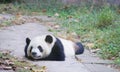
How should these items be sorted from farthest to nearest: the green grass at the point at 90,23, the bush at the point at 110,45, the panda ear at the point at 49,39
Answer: the green grass at the point at 90,23
the bush at the point at 110,45
the panda ear at the point at 49,39

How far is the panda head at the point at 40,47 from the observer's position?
7418 mm

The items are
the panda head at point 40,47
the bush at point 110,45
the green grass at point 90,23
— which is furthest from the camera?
the green grass at point 90,23

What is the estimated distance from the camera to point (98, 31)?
1097cm

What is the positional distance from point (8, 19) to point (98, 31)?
347 centimetres

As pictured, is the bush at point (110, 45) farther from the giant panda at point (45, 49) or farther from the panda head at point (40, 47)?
the panda head at point (40, 47)

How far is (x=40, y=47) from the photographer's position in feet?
24.5

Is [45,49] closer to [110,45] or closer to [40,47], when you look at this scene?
→ [40,47]

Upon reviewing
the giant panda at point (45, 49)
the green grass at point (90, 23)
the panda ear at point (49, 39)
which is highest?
the panda ear at point (49, 39)

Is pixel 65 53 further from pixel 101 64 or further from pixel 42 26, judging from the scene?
pixel 42 26

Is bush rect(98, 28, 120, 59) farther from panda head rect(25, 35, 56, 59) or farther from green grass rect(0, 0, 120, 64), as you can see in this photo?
panda head rect(25, 35, 56, 59)

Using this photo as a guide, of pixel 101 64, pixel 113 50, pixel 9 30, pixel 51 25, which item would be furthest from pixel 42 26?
pixel 101 64

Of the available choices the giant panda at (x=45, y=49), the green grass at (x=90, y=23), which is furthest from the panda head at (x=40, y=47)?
the green grass at (x=90, y=23)

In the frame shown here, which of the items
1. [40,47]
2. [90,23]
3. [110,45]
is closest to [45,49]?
[40,47]

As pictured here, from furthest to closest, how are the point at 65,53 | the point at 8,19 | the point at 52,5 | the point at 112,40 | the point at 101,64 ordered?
the point at 52,5 < the point at 8,19 < the point at 112,40 < the point at 65,53 < the point at 101,64
